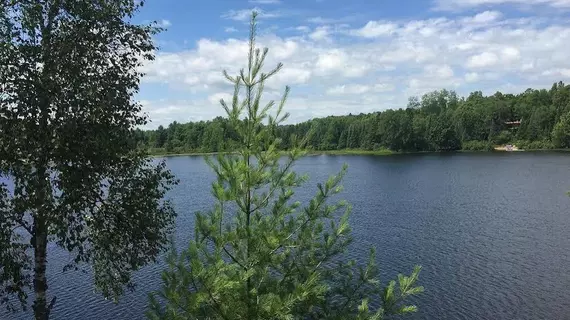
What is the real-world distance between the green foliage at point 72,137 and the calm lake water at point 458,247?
12916 mm

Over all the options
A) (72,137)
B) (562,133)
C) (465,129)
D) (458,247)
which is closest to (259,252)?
(72,137)

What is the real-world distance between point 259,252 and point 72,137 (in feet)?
16.6

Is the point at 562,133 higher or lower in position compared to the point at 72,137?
higher

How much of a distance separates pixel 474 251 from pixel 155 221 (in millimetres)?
26454

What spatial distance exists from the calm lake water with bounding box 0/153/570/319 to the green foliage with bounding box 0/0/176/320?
509 inches

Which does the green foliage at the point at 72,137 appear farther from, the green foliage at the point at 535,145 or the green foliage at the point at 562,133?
the green foliage at the point at 535,145

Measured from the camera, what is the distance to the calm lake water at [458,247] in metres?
23.0

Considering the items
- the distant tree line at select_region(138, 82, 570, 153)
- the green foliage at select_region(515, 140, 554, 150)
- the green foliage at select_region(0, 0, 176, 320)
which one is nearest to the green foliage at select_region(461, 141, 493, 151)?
the distant tree line at select_region(138, 82, 570, 153)

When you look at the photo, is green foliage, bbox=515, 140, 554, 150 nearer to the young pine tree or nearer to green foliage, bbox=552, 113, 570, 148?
green foliage, bbox=552, 113, 570, 148

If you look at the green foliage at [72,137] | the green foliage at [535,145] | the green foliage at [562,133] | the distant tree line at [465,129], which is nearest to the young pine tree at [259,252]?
the green foliage at [72,137]

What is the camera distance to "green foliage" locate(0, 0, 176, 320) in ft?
30.2

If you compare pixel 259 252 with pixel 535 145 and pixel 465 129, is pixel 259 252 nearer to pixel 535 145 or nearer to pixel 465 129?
pixel 535 145

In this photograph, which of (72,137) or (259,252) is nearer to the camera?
(259,252)

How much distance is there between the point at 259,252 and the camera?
22.7 ft
